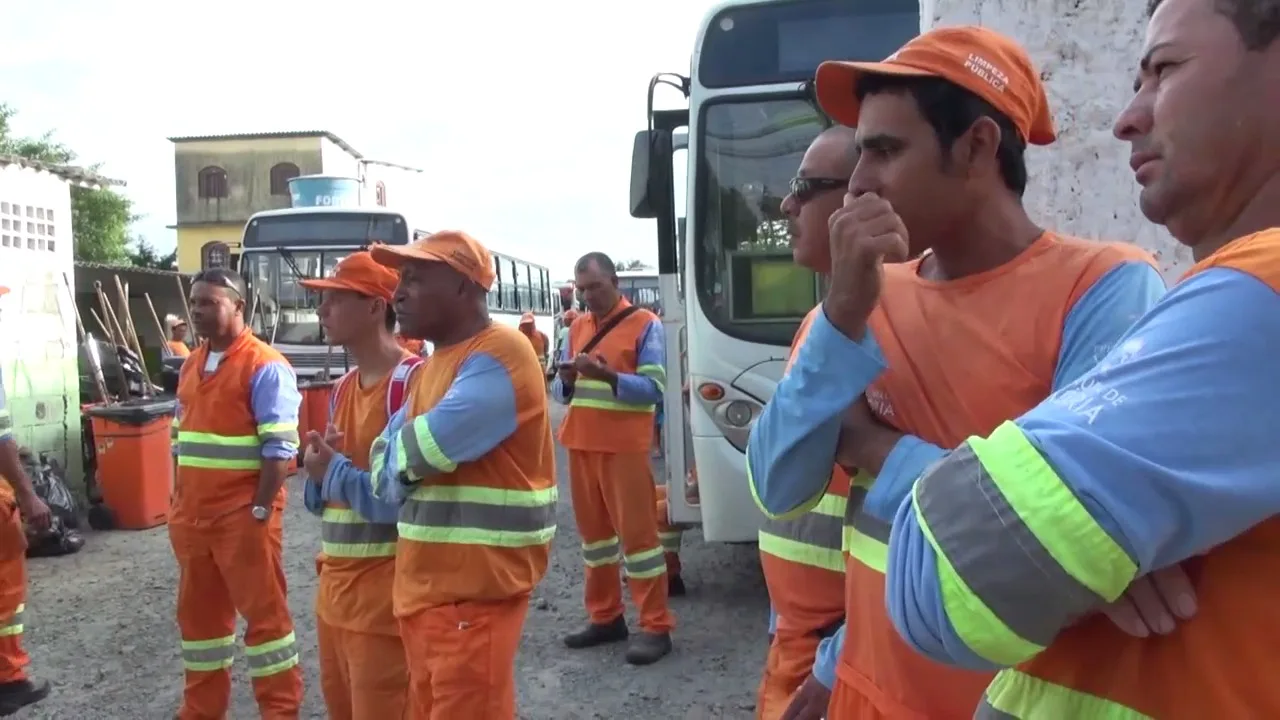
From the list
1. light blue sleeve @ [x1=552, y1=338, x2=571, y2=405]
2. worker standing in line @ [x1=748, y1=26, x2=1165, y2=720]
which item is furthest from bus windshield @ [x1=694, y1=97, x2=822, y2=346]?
worker standing in line @ [x1=748, y1=26, x2=1165, y2=720]

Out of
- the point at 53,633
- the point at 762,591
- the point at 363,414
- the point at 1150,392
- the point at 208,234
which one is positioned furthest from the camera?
the point at 208,234

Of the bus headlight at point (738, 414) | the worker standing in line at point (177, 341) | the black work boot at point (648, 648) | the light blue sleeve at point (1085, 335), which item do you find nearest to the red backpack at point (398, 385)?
the bus headlight at point (738, 414)

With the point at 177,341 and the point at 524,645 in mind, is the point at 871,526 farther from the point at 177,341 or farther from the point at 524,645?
the point at 177,341

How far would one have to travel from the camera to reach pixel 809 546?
2352mm

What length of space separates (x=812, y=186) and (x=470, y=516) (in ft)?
5.08

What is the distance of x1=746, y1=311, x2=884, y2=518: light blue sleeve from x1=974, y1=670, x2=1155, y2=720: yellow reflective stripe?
1.63 feet

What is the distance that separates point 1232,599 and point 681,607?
19.8 feet

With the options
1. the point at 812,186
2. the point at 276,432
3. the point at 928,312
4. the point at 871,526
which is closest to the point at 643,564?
the point at 276,432

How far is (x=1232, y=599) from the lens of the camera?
91cm

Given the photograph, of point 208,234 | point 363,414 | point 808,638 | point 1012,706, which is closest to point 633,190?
point 363,414

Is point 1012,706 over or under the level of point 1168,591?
under

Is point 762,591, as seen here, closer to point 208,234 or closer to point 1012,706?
point 1012,706

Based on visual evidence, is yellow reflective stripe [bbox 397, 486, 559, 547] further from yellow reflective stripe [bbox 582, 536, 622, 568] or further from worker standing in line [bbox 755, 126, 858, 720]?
yellow reflective stripe [bbox 582, 536, 622, 568]

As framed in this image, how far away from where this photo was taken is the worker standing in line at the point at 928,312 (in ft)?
4.86
